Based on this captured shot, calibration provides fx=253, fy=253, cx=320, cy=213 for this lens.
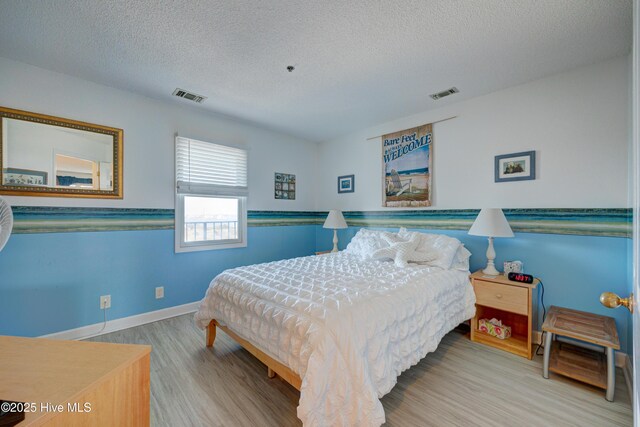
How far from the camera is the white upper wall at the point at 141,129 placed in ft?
7.50

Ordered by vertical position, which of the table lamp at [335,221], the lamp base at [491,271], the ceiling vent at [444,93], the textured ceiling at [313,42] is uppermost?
the textured ceiling at [313,42]

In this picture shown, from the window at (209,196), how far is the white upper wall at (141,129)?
114 mm

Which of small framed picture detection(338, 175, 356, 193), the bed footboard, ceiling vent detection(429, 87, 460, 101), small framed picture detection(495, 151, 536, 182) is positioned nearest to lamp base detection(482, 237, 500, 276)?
small framed picture detection(495, 151, 536, 182)

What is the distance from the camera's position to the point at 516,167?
8.47 ft

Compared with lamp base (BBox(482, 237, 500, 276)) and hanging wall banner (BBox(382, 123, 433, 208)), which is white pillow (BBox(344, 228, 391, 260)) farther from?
lamp base (BBox(482, 237, 500, 276))

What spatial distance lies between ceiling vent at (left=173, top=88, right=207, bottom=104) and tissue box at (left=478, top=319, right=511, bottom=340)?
3808 millimetres

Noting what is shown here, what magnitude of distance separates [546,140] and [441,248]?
1415mm

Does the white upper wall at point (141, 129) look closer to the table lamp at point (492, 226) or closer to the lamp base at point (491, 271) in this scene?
the table lamp at point (492, 226)

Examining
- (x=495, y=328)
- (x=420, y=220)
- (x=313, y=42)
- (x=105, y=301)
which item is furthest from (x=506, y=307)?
(x=105, y=301)

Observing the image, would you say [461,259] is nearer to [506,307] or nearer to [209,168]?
[506,307]

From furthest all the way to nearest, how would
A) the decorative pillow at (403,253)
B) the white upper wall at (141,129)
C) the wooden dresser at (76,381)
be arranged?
1. the decorative pillow at (403,253)
2. the white upper wall at (141,129)
3. the wooden dresser at (76,381)

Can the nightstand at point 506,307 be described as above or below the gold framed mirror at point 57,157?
below

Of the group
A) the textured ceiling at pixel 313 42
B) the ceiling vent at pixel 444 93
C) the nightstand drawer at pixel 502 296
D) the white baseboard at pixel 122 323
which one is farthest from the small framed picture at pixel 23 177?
the nightstand drawer at pixel 502 296

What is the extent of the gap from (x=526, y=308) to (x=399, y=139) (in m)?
2.35
